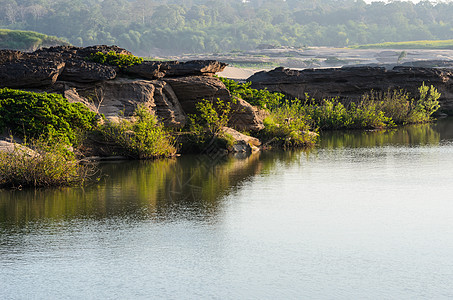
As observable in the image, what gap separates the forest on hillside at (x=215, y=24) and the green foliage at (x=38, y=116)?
96.6 metres

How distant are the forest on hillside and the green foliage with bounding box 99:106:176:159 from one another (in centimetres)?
9566

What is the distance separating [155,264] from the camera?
8109 mm

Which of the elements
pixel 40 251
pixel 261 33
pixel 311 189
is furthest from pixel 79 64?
pixel 261 33

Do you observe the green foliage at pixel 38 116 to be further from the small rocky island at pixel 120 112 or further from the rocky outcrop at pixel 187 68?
the rocky outcrop at pixel 187 68

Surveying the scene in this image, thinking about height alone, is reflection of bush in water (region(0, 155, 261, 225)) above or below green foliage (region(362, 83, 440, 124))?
below

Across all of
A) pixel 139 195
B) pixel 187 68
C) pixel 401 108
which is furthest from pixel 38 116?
pixel 401 108

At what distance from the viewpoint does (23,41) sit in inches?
3300

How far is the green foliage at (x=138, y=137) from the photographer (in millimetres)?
17812

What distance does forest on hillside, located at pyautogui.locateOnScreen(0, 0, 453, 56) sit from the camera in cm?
11738

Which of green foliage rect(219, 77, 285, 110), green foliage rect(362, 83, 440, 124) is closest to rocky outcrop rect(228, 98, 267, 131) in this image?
green foliage rect(219, 77, 285, 110)

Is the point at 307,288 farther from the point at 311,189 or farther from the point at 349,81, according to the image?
the point at 349,81

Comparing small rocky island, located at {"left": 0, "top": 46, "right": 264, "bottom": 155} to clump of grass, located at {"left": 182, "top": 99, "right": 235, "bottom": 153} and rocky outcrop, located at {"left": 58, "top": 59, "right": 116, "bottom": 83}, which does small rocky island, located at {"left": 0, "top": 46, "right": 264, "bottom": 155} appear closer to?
rocky outcrop, located at {"left": 58, "top": 59, "right": 116, "bottom": 83}

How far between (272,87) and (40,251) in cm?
2494

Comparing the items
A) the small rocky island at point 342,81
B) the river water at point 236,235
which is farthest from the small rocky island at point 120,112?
the small rocky island at point 342,81
